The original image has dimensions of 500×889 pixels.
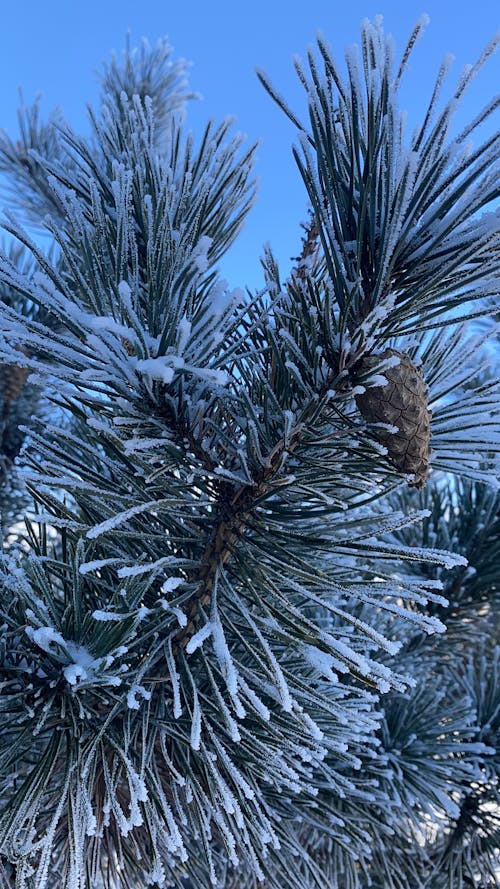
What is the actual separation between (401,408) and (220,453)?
17cm

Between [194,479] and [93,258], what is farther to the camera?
[194,479]

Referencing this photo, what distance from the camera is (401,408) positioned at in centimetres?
47

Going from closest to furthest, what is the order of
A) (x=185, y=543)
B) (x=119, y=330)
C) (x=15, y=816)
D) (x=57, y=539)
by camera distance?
(x=119, y=330)
(x=15, y=816)
(x=185, y=543)
(x=57, y=539)

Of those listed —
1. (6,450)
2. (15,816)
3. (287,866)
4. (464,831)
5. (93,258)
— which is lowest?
(464,831)

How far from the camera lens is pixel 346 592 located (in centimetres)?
53

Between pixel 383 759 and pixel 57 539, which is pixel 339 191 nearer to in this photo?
pixel 383 759

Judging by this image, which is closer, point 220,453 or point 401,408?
point 401,408

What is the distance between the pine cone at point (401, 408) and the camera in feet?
1.54

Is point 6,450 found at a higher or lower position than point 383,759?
higher

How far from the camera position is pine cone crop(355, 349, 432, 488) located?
469mm

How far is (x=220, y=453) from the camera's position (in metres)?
0.58

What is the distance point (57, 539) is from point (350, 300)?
0.96 meters

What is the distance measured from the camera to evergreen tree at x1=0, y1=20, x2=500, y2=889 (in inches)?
16.5

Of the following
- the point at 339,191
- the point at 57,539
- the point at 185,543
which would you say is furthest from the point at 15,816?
the point at 57,539
